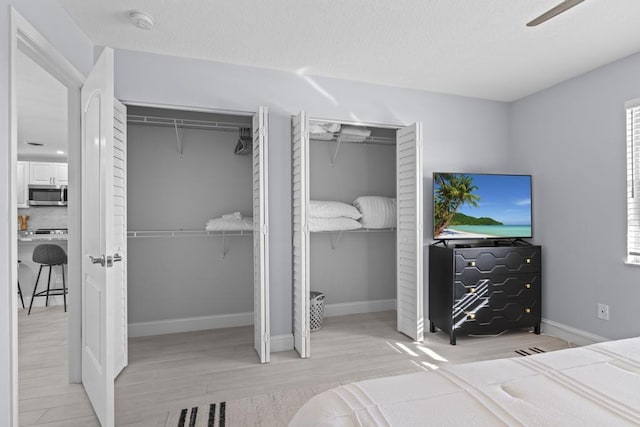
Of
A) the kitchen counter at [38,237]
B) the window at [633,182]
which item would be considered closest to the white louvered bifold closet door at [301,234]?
the window at [633,182]

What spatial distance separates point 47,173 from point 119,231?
4.37 metres

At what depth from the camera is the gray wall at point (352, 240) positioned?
4012 millimetres

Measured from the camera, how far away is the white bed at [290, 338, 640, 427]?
855mm

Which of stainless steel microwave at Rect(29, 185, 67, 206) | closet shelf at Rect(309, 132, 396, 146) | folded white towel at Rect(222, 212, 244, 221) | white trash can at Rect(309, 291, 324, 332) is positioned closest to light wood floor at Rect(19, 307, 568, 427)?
white trash can at Rect(309, 291, 324, 332)

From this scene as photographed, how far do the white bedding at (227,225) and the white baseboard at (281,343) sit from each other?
3.56 feet

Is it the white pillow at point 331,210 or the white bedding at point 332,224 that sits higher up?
the white pillow at point 331,210

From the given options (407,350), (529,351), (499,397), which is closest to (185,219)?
(407,350)

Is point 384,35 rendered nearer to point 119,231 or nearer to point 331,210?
point 331,210

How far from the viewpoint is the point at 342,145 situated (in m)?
4.07

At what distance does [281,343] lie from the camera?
3.04m

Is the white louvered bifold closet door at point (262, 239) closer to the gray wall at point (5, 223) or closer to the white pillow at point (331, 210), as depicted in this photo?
the white pillow at point (331, 210)

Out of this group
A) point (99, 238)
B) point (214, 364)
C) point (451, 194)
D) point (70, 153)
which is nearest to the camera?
point (99, 238)

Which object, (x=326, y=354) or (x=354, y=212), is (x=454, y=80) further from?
(x=326, y=354)

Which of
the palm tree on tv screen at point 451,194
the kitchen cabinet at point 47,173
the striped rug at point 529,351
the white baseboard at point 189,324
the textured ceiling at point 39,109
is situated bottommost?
the striped rug at point 529,351
